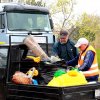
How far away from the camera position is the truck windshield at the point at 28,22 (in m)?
14.8

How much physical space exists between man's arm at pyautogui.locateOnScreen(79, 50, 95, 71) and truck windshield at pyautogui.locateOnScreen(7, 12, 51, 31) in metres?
7.98

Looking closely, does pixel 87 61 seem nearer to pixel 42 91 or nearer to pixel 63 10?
pixel 42 91

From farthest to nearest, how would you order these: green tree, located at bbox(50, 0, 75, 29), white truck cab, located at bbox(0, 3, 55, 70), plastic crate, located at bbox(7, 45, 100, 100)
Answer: green tree, located at bbox(50, 0, 75, 29) → white truck cab, located at bbox(0, 3, 55, 70) → plastic crate, located at bbox(7, 45, 100, 100)

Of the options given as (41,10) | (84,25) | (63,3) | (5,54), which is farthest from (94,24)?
(5,54)

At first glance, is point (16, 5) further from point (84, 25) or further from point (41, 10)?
point (84, 25)

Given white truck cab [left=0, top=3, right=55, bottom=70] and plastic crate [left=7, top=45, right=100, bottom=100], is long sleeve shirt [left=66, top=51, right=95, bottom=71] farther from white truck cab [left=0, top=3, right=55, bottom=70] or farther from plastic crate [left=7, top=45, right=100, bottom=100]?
white truck cab [left=0, top=3, right=55, bottom=70]

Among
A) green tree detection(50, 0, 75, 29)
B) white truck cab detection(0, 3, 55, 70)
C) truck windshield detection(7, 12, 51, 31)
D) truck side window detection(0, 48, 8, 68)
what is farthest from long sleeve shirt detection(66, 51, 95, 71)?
green tree detection(50, 0, 75, 29)

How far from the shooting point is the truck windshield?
1478 centimetres

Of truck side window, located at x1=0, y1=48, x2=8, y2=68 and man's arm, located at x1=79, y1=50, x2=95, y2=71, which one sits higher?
truck side window, located at x1=0, y1=48, x2=8, y2=68

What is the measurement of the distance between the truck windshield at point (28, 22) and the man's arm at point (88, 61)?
7984 mm

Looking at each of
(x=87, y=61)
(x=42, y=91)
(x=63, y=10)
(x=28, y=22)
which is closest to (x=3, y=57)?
(x=42, y=91)

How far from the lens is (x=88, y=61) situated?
22.7ft

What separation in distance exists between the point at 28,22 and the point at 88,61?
27.8ft

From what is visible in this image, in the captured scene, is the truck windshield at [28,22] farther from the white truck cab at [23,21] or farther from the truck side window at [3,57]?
the truck side window at [3,57]
